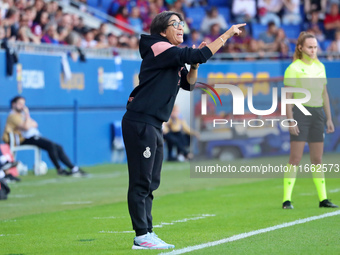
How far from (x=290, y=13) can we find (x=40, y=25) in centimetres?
1145

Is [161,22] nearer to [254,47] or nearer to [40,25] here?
[40,25]

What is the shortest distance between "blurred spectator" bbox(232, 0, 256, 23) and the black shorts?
54.6 ft

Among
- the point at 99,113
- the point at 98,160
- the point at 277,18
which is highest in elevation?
the point at 277,18

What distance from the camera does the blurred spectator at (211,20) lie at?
24.2m

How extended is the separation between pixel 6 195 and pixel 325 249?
6451mm

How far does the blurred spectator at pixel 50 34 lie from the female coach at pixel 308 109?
9490mm

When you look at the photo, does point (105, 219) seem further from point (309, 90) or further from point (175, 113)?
point (175, 113)

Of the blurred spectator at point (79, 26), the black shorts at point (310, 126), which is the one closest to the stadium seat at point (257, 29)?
the blurred spectator at point (79, 26)

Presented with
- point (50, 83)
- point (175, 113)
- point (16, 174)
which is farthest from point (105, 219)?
point (175, 113)

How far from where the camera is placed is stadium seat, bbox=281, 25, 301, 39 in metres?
25.8

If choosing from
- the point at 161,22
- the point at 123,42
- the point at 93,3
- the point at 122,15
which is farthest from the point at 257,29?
the point at 161,22

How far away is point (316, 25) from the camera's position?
25672mm

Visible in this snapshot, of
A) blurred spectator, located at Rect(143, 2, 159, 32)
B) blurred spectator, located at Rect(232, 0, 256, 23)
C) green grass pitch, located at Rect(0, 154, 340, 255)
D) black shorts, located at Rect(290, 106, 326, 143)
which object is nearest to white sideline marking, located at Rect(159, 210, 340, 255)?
green grass pitch, located at Rect(0, 154, 340, 255)

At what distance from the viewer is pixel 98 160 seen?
19297 mm
